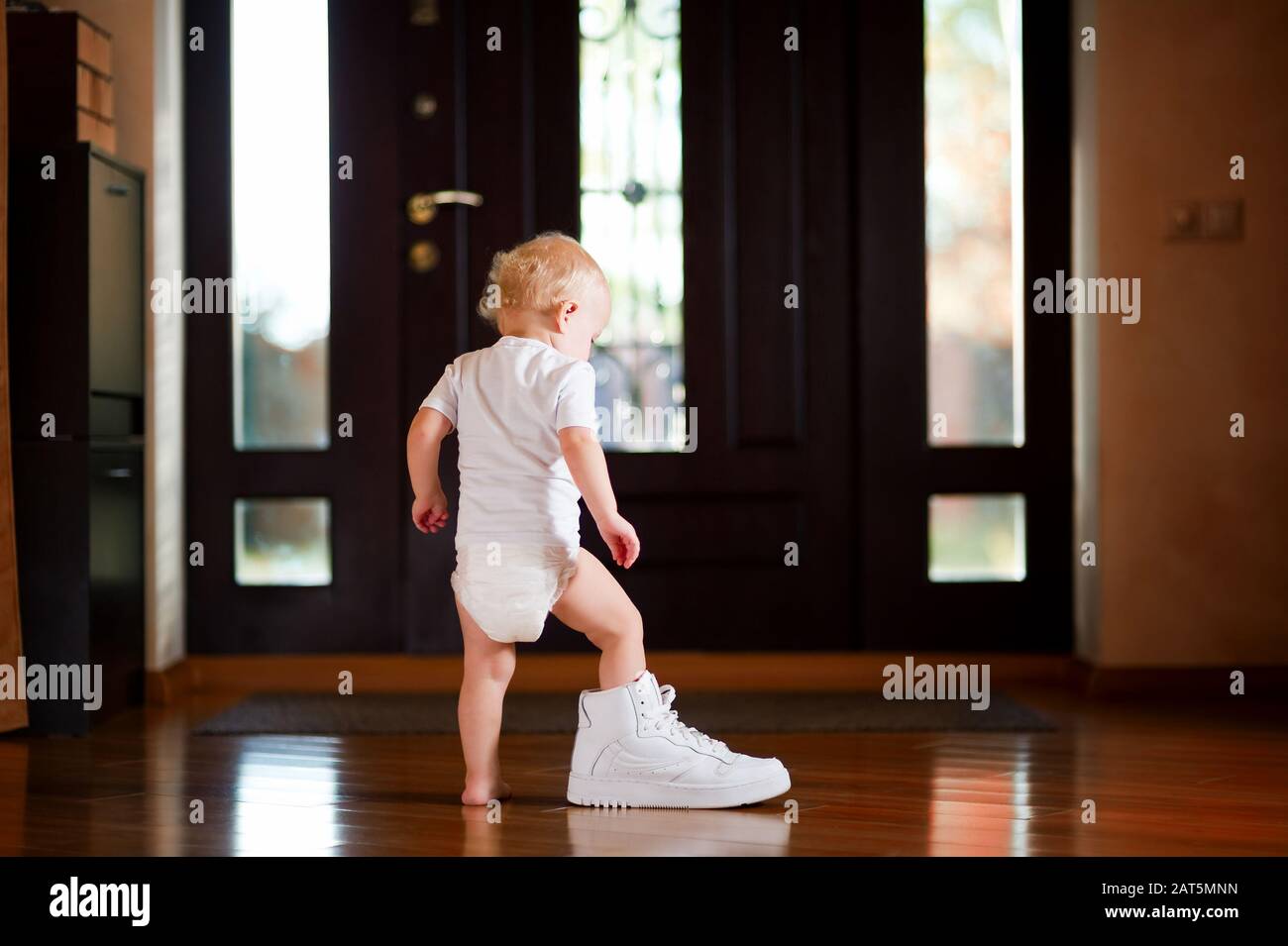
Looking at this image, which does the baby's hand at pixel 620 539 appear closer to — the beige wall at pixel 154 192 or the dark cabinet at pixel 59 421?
the dark cabinet at pixel 59 421

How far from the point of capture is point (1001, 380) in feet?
12.9

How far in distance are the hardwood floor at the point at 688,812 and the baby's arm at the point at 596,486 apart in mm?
417

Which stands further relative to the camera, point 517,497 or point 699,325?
point 699,325

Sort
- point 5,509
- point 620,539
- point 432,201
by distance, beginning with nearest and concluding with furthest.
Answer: point 620,539, point 5,509, point 432,201

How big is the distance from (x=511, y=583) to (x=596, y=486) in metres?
0.22

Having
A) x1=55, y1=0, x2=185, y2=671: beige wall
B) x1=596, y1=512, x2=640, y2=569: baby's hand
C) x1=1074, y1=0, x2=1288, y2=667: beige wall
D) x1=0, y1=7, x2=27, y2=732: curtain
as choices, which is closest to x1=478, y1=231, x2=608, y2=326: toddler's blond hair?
x1=596, y1=512, x2=640, y2=569: baby's hand

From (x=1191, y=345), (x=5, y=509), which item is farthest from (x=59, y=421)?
(x=1191, y=345)

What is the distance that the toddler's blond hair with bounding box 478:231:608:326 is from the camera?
242cm

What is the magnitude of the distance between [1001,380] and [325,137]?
6.18 ft

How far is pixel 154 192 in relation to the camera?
3727 millimetres

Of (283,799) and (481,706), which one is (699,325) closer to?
(481,706)

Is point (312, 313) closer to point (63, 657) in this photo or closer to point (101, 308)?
point (101, 308)

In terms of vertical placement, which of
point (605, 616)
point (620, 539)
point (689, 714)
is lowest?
point (689, 714)

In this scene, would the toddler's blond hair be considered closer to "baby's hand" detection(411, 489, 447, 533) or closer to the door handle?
"baby's hand" detection(411, 489, 447, 533)
